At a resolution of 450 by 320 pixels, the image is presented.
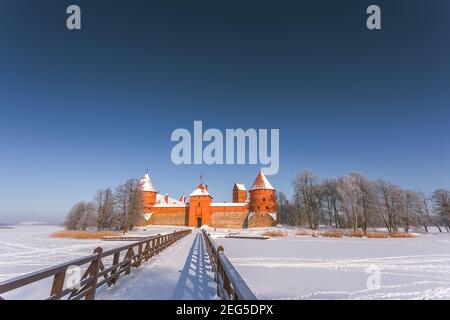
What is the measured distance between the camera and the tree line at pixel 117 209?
33469mm

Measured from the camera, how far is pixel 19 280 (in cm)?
251

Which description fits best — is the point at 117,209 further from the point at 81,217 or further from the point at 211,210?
the point at 211,210

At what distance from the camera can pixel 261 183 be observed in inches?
2073

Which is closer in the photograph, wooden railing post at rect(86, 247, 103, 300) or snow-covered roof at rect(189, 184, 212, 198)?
wooden railing post at rect(86, 247, 103, 300)

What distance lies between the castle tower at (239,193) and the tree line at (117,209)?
3588cm

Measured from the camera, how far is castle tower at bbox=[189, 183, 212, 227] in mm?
53156

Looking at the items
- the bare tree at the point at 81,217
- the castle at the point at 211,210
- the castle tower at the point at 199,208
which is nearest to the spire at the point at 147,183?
the castle at the point at 211,210

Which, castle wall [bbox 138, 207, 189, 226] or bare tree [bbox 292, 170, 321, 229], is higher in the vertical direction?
bare tree [bbox 292, 170, 321, 229]

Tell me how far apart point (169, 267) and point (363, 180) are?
38.7 m

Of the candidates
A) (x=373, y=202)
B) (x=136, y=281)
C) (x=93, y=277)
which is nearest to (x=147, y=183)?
(x=373, y=202)

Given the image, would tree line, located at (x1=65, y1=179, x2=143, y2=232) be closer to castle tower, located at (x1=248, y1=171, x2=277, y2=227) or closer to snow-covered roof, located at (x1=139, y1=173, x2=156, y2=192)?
snow-covered roof, located at (x1=139, y1=173, x2=156, y2=192)

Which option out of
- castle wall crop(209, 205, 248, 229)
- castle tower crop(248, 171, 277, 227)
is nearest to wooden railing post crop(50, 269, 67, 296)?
castle tower crop(248, 171, 277, 227)
